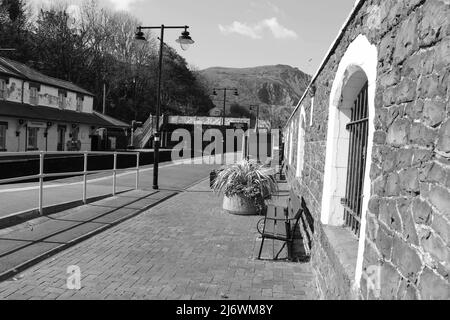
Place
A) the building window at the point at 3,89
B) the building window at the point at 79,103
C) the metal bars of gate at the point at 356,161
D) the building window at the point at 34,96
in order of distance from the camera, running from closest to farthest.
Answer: the metal bars of gate at the point at 356,161 < the building window at the point at 3,89 < the building window at the point at 34,96 < the building window at the point at 79,103

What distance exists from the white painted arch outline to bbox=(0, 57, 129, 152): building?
25744 millimetres

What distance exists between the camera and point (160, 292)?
15.5 feet

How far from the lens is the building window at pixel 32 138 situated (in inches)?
1203

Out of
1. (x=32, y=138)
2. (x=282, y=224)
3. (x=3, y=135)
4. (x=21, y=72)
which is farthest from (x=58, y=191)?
(x=21, y=72)

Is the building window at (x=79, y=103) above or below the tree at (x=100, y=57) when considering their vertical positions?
below

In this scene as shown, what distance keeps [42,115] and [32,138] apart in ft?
5.94

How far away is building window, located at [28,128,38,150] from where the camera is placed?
30550mm

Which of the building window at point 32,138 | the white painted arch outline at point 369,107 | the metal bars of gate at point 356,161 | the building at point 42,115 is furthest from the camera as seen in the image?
the building window at point 32,138

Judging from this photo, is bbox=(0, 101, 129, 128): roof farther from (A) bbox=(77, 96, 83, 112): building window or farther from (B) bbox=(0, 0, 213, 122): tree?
(B) bbox=(0, 0, 213, 122): tree

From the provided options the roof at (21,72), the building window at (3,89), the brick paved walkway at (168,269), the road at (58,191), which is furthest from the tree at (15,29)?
the brick paved walkway at (168,269)

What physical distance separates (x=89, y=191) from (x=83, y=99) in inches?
1234

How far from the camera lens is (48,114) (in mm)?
32656

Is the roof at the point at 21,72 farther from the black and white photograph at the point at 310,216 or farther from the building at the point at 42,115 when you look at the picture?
the black and white photograph at the point at 310,216
